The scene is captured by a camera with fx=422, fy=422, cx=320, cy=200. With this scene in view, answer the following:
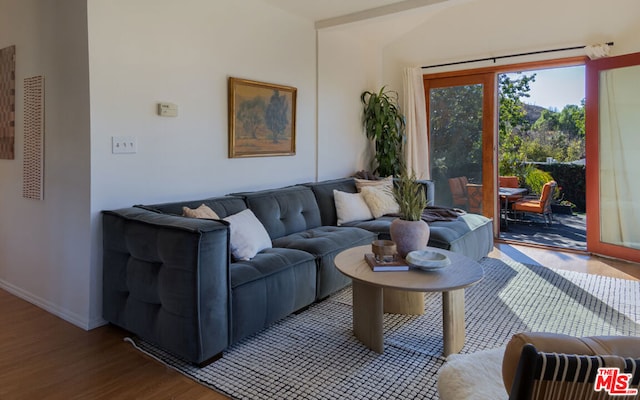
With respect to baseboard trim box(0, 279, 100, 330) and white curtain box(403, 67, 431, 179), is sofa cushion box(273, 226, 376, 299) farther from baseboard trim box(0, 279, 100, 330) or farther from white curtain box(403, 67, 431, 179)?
white curtain box(403, 67, 431, 179)

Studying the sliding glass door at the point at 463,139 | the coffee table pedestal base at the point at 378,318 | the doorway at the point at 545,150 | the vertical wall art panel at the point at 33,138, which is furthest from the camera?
the sliding glass door at the point at 463,139

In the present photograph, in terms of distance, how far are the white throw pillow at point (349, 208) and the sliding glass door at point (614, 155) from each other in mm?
2521

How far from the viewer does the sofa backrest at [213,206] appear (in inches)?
115

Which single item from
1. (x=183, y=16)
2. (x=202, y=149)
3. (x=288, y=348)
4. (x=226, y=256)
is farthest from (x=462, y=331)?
(x=183, y=16)

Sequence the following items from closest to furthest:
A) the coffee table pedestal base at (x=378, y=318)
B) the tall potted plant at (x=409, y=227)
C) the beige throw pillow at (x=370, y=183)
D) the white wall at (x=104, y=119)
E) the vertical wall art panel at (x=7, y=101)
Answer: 1. the coffee table pedestal base at (x=378, y=318)
2. the tall potted plant at (x=409, y=227)
3. the white wall at (x=104, y=119)
4. the vertical wall art panel at (x=7, y=101)
5. the beige throw pillow at (x=370, y=183)

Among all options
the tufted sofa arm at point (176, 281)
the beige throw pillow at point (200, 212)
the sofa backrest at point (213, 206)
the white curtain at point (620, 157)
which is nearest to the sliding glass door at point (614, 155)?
the white curtain at point (620, 157)

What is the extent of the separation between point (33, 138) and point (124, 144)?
31.6 inches

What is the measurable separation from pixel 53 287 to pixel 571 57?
17.9ft

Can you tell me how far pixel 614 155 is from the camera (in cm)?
447

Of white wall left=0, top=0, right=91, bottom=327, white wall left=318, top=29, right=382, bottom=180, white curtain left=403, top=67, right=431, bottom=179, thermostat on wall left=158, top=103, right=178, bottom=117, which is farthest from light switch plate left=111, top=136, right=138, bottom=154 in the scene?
white curtain left=403, top=67, right=431, bottom=179

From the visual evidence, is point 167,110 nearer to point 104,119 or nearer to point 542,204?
point 104,119

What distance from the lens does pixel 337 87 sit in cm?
516

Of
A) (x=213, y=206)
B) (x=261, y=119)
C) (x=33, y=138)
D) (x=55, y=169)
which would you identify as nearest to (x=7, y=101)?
(x=33, y=138)

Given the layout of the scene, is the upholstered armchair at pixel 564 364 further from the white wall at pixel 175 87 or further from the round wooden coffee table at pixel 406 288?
the white wall at pixel 175 87
